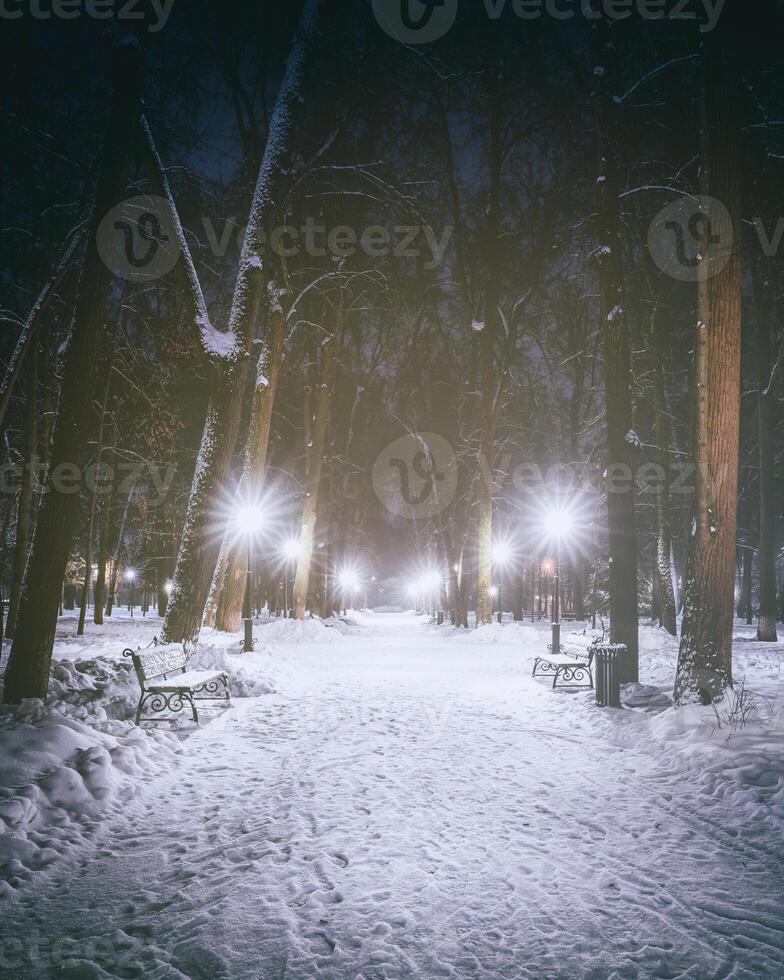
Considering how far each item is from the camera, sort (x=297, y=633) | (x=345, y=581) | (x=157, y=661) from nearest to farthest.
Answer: (x=157, y=661) → (x=297, y=633) → (x=345, y=581)

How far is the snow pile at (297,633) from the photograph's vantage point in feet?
60.0

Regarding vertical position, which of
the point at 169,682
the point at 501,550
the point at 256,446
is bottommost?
the point at 169,682

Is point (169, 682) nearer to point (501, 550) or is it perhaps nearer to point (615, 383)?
point (615, 383)

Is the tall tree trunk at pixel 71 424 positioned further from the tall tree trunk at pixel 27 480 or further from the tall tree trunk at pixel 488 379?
the tall tree trunk at pixel 488 379

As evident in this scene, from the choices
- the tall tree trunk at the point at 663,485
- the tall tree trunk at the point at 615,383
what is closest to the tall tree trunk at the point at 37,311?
the tall tree trunk at the point at 615,383

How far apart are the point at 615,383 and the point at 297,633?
13645 mm

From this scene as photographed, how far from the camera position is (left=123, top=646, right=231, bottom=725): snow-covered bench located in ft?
24.4

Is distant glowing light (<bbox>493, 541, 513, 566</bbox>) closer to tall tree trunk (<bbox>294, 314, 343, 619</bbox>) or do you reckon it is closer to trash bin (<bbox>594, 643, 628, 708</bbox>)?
tall tree trunk (<bbox>294, 314, 343, 619</bbox>)

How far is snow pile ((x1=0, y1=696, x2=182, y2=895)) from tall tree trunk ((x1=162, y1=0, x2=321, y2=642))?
3860 mm

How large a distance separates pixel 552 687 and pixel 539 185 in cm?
1783

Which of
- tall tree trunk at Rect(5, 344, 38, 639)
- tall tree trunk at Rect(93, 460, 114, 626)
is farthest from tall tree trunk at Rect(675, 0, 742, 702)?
tall tree trunk at Rect(93, 460, 114, 626)

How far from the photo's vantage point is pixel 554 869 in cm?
368

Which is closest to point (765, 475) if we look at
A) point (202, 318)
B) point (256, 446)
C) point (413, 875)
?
point (256, 446)

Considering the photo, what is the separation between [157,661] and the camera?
26.7ft
